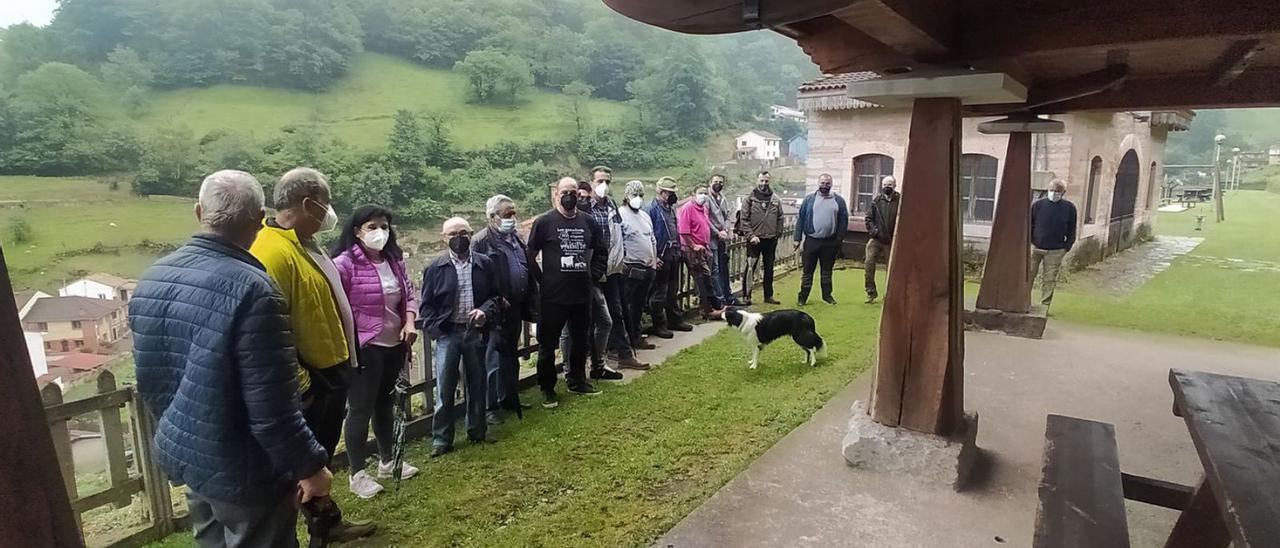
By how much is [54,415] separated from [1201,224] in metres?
25.4

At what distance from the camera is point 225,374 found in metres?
1.76

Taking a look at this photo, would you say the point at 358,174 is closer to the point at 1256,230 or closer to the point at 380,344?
the point at 380,344

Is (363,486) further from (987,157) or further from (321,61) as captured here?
(321,61)

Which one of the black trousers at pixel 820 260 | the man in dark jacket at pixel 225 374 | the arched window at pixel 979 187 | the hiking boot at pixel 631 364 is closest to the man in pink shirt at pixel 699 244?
the black trousers at pixel 820 260

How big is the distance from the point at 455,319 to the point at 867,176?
10757 mm

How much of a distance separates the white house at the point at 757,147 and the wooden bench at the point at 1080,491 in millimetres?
27881

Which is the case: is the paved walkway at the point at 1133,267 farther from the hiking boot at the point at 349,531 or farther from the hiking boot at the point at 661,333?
the hiking boot at the point at 349,531

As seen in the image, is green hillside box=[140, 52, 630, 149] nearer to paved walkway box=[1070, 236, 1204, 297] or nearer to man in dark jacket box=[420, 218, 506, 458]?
man in dark jacket box=[420, 218, 506, 458]

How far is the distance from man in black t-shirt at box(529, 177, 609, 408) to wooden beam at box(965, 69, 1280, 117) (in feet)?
11.2

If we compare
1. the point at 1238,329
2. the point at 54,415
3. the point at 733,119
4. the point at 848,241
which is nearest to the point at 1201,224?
the point at 848,241

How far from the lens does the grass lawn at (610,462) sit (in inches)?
120

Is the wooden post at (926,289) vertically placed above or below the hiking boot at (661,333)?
above

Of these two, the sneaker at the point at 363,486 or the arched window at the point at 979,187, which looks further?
the arched window at the point at 979,187

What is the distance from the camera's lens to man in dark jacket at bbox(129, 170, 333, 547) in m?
1.77
